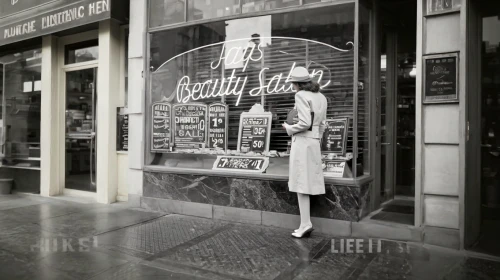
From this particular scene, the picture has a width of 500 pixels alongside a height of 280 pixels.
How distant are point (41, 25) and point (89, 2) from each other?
160cm

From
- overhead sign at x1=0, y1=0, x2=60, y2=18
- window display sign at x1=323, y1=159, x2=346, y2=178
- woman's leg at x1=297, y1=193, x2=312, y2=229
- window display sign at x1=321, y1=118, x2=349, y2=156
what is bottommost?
woman's leg at x1=297, y1=193, x2=312, y2=229

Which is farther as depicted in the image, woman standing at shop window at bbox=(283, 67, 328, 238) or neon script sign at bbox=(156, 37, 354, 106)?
neon script sign at bbox=(156, 37, 354, 106)

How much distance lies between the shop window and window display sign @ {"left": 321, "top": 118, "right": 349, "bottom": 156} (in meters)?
5.47

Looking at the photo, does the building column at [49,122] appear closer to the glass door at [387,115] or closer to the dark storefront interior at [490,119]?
the glass door at [387,115]

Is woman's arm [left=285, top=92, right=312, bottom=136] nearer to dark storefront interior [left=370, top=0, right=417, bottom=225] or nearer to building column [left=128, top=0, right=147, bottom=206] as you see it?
dark storefront interior [left=370, top=0, right=417, bottom=225]

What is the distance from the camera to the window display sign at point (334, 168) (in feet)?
18.6

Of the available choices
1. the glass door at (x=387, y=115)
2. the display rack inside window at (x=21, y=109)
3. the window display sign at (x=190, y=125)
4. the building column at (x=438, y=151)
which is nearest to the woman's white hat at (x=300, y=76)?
the building column at (x=438, y=151)

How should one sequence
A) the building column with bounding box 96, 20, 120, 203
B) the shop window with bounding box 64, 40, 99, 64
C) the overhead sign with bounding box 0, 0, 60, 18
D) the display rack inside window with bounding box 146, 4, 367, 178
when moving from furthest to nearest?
the overhead sign with bounding box 0, 0, 60, 18
the shop window with bounding box 64, 40, 99, 64
the building column with bounding box 96, 20, 120, 203
the display rack inside window with bounding box 146, 4, 367, 178

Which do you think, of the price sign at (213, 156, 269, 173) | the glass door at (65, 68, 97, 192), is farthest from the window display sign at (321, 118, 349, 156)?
the glass door at (65, 68, 97, 192)

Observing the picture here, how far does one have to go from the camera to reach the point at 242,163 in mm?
6512

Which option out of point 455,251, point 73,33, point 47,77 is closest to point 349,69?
point 455,251

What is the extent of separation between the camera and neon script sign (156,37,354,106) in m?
6.19

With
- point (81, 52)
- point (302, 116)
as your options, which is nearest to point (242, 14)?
point (302, 116)

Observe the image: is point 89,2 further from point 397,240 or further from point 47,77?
point 397,240
